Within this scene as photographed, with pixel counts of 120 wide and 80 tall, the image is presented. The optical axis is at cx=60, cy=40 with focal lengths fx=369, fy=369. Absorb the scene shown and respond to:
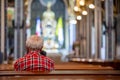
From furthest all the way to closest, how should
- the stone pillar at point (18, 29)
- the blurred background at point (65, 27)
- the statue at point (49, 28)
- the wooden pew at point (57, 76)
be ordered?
1. the statue at point (49, 28)
2. the blurred background at point (65, 27)
3. the stone pillar at point (18, 29)
4. the wooden pew at point (57, 76)

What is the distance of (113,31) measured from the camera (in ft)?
61.3

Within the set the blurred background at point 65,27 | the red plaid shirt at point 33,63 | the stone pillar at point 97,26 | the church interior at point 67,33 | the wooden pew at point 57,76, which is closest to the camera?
the wooden pew at point 57,76

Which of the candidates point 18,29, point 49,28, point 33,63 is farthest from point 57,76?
point 49,28

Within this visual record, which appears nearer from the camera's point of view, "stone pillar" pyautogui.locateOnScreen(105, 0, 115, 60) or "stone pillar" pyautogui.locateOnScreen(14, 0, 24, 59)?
"stone pillar" pyautogui.locateOnScreen(14, 0, 24, 59)

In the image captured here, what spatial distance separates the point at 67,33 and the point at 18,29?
1741 cm

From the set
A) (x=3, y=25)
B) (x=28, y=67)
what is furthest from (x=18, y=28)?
(x=28, y=67)

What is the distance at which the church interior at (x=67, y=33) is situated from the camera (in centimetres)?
577

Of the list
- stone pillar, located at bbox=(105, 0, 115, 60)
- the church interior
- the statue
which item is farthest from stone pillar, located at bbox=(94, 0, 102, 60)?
the statue

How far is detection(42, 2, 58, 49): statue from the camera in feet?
119

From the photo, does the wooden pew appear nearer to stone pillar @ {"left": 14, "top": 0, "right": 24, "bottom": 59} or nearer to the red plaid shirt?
the red plaid shirt

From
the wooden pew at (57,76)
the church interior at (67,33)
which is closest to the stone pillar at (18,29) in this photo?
the church interior at (67,33)

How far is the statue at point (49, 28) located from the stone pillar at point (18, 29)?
17.1 meters

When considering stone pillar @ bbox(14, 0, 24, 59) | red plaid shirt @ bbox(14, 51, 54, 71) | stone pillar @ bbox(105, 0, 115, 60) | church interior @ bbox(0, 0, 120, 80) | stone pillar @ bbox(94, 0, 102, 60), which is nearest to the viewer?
red plaid shirt @ bbox(14, 51, 54, 71)

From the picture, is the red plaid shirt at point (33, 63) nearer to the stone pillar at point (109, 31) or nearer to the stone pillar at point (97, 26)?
the stone pillar at point (109, 31)
